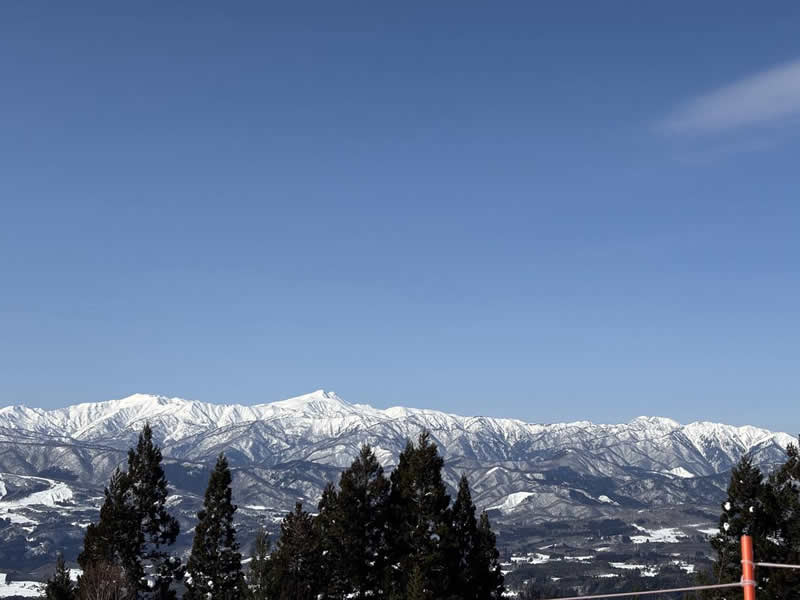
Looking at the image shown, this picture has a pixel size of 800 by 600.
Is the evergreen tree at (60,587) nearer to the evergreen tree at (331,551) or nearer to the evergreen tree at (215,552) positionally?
the evergreen tree at (215,552)

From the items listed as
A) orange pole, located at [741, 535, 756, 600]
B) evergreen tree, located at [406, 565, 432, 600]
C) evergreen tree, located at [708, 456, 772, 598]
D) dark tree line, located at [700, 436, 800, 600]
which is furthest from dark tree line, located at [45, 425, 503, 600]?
orange pole, located at [741, 535, 756, 600]

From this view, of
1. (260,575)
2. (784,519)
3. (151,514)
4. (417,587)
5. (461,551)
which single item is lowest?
(417,587)

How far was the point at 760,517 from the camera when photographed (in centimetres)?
5853

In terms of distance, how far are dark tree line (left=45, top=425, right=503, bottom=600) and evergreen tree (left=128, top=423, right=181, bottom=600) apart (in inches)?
3.7

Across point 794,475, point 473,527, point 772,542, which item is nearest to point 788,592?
point 772,542

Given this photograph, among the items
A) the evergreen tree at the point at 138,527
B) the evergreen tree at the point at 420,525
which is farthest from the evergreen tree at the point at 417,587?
the evergreen tree at the point at 138,527

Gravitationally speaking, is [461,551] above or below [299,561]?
above

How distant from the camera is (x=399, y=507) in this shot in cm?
6172

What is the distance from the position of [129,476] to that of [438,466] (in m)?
28.5

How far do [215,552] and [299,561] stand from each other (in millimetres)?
11500

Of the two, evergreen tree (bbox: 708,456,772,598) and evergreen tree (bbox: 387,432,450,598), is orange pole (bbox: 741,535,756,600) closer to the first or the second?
evergreen tree (bbox: 387,432,450,598)

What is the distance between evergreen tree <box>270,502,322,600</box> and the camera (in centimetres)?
6612

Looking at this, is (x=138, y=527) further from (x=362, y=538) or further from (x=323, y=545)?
(x=362, y=538)

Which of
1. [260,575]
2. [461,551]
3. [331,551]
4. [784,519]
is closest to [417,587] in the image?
[461,551]
